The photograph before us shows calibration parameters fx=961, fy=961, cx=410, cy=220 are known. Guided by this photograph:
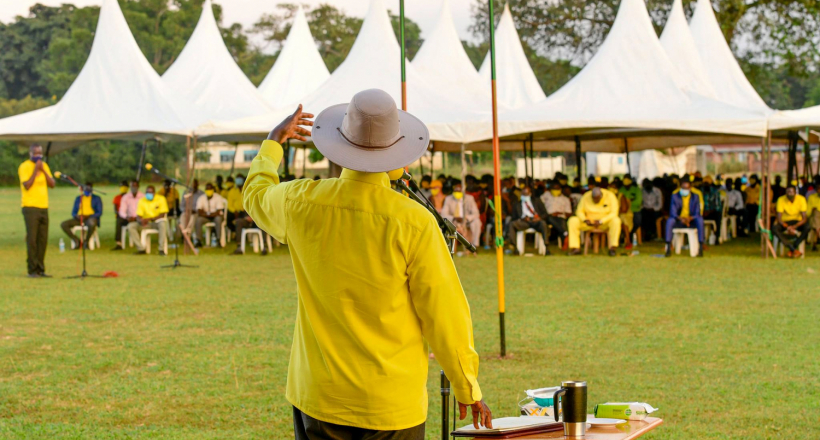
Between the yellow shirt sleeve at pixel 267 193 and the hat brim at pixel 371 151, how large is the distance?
0.23 m

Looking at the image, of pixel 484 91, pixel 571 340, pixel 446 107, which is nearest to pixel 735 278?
pixel 571 340

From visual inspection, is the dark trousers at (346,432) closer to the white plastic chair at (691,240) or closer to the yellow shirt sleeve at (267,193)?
the yellow shirt sleeve at (267,193)

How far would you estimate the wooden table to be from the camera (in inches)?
135

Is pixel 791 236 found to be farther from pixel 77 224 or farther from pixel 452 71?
pixel 77 224

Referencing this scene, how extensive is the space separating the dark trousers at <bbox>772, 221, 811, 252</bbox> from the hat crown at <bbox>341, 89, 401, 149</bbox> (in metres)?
14.6

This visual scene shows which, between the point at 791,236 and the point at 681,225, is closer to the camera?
the point at 791,236

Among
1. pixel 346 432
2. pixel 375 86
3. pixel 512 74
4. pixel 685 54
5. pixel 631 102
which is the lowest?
pixel 346 432

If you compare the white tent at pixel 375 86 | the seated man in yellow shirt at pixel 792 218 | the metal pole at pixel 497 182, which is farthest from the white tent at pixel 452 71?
the metal pole at pixel 497 182

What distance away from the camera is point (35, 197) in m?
13.3

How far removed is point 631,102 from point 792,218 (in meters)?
3.41

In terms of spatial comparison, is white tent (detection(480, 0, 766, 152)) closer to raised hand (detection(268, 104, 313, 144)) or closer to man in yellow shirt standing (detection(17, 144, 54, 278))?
man in yellow shirt standing (detection(17, 144, 54, 278))

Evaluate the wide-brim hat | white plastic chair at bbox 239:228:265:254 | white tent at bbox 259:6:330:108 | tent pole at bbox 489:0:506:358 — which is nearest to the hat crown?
A: the wide-brim hat

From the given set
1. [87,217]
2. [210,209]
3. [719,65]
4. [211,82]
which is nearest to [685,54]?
[719,65]

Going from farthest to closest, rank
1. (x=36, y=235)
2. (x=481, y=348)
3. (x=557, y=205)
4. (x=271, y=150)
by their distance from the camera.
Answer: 1. (x=557, y=205)
2. (x=36, y=235)
3. (x=481, y=348)
4. (x=271, y=150)
